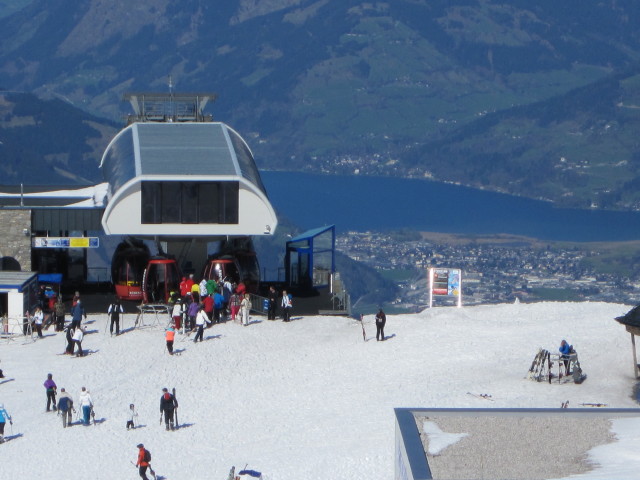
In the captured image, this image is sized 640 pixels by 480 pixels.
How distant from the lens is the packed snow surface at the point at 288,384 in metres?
30.6

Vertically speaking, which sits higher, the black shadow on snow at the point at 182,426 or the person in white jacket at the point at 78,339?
the person in white jacket at the point at 78,339

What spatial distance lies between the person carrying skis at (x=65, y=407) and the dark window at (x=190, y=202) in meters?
13.9

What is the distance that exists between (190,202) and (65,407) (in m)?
14.5

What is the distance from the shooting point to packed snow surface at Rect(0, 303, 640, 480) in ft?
100

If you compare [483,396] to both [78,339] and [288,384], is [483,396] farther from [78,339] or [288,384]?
[78,339]

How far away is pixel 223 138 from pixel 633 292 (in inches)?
6017

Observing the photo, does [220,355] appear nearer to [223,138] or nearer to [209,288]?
[209,288]

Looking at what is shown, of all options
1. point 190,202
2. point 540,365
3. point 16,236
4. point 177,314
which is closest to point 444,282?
point 190,202

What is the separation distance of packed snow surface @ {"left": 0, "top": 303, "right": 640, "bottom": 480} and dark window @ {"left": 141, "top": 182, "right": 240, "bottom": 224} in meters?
4.14

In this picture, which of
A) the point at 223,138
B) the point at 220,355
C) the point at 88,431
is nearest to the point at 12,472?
the point at 88,431

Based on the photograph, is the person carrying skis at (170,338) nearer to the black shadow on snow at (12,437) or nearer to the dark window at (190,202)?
the black shadow on snow at (12,437)

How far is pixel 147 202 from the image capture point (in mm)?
46594

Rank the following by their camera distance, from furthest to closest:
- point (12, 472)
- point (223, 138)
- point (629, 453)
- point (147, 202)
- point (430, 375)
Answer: point (223, 138), point (147, 202), point (430, 375), point (12, 472), point (629, 453)

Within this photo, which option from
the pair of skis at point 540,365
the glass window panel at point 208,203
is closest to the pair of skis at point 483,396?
the pair of skis at point 540,365
